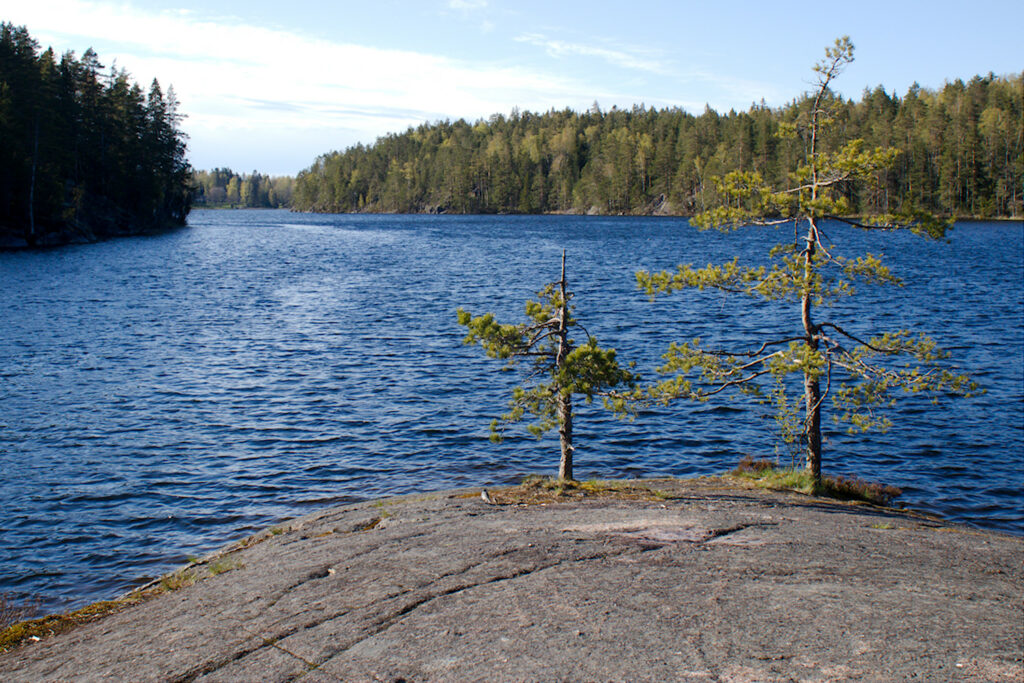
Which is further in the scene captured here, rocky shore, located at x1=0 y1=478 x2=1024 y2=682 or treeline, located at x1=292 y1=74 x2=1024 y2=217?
treeline, located at x1=292 y1=74 x2=1024 y2=217

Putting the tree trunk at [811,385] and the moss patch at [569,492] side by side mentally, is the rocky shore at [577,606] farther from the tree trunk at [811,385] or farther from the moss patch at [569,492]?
the tree trunk at [811,385]

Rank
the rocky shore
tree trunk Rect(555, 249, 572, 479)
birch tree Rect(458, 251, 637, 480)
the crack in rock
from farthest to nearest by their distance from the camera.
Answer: tree trunk Rect(555, 249, 572, 479) → birch tree Rect(458, 251, 637, 480) → the crack in rock → the rocky shore

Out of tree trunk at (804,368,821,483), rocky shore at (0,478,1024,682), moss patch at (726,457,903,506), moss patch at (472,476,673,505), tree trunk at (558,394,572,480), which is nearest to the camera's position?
rocky shore at (0,478,1024,682)

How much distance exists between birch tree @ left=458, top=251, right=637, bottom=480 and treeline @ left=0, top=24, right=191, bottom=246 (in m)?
71.0

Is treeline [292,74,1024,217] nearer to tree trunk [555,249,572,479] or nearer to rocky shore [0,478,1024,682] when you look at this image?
tree trunk [555,249,572,479]

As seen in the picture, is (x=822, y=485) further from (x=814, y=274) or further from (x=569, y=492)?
(x=569, y=492)

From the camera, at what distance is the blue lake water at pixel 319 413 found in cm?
1736

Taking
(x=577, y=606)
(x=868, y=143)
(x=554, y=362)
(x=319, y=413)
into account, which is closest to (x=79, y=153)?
(x=319, y=413)

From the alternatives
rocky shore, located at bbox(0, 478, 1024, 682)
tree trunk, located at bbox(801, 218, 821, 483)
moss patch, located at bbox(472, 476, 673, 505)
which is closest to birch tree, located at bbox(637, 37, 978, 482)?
tree trunk, located at bbox(801, 218, 821, 483)

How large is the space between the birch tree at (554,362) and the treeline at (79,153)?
7102 centimetres

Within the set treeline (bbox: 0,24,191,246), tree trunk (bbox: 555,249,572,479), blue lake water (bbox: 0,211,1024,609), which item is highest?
treeline (bbox: 0,24,191,246)

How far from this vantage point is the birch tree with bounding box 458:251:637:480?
15266mm

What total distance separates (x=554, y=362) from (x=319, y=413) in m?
11.4

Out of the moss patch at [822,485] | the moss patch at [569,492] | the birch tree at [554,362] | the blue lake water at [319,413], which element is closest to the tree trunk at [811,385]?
the moss patch at [822,485]
